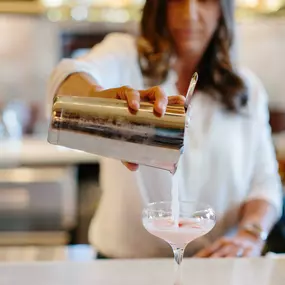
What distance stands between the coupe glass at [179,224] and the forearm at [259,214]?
11.4 inches

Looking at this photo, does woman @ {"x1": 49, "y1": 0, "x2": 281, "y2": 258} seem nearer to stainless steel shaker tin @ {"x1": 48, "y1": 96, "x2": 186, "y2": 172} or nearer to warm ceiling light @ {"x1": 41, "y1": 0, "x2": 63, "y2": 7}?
stainless steel shaker tin @ {"x1": 48, "y1": 96, "x2": 186, "y2": 172}

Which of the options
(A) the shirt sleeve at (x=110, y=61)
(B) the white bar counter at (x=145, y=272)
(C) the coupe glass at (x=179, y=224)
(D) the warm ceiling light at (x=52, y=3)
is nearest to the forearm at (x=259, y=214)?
(B) the white bar counter at (x=145, y=272)

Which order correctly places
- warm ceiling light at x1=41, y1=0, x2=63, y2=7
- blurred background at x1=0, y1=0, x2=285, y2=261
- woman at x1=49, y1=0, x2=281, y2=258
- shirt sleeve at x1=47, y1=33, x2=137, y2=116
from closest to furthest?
shirt sleeve at x1=47, y1=33, x2=137, y2=116 < woman at x1=49, y1=0, x2=281, y2=258 < blurred background at x1=0, y1=0, x2=285, y2=261 < warm ceiling light at x1=41, y1=0, x2=63, y2=7

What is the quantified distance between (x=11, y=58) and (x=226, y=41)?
6.12 ft

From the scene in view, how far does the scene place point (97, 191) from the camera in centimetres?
246

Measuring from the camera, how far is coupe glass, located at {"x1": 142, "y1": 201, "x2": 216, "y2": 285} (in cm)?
85

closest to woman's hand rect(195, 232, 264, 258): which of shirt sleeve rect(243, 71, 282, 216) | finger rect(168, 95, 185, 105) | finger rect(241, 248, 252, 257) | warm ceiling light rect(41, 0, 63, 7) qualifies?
finger rect(241, 248, 252, 257)

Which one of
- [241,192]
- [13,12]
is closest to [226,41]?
[241,192]

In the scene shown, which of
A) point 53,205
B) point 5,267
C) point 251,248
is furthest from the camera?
point 53,205

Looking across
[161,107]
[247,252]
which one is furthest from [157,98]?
[247,252]

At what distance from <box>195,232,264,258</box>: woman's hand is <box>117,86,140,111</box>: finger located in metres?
0.45

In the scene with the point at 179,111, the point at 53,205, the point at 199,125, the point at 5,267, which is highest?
the point at 179,111

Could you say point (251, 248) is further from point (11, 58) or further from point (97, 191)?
point (11, 58)

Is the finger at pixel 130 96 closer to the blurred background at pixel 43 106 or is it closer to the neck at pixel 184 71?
the neck at pixel 184 71
